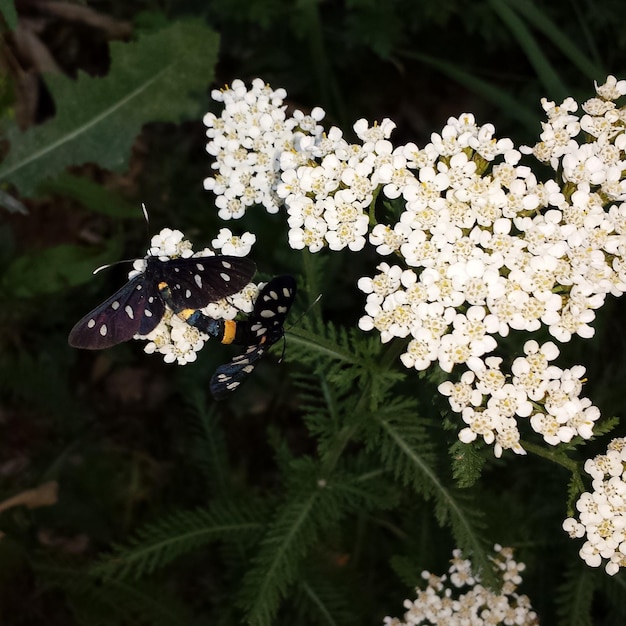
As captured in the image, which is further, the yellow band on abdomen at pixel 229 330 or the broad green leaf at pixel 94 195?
the broad green leaf at pixel 94 195

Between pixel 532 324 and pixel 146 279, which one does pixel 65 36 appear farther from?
pixel 532 324

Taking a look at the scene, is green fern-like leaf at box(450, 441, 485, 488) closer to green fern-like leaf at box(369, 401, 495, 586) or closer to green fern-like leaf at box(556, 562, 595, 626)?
green fern-like leaf at box(369, 401, 495, 586)

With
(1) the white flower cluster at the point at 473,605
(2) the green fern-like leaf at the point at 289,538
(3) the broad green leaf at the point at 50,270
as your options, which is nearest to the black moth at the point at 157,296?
(2) the green fern-like leaf at the point at 289,538

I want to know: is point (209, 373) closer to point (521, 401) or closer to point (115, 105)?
point (115, 105)

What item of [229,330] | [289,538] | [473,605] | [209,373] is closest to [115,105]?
[209,373]

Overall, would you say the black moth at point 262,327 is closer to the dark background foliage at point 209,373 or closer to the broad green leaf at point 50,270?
the dark background foliage at point 209,373

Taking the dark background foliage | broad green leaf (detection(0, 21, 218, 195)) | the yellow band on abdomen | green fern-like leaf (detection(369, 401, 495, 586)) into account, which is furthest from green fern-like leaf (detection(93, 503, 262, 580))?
broad green leaf (detection(0, 21, 218, 195))
